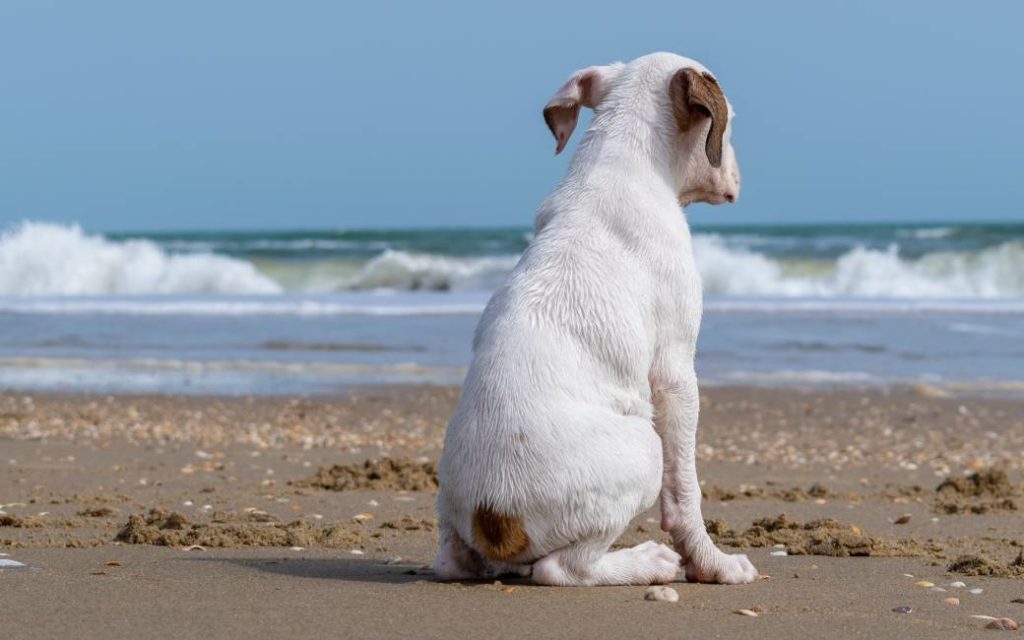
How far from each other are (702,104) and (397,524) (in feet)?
9.68

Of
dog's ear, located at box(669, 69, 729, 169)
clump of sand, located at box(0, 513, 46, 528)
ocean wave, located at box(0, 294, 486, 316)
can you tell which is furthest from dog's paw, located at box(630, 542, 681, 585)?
ocean wave, located at box(0, 294, 486, 316)

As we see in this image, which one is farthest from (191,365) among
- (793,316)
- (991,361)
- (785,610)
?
(785,610)

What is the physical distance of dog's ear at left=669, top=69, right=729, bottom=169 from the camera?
17.1 feet

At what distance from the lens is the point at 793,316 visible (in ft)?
84.6

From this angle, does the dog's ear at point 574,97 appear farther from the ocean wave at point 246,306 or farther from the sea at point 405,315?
the ocean wave at point 246,306

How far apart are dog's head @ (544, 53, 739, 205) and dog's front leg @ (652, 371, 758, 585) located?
0.86 meters

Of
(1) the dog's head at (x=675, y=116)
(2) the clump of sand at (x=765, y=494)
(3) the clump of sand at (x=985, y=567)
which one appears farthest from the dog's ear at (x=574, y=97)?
(2) the clump of sand at (x=765, y=494)

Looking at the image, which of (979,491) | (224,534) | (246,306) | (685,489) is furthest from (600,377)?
(246,306)

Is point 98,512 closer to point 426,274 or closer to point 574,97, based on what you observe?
point 574,97

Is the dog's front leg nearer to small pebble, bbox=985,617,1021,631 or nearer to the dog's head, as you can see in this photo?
the dog's head

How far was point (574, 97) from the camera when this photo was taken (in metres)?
5.64

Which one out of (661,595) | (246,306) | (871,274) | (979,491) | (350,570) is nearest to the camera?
(661,595)

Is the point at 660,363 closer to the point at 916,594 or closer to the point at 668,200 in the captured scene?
the point at 668,200

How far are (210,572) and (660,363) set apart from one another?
1.97m
